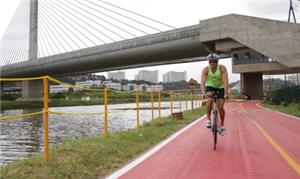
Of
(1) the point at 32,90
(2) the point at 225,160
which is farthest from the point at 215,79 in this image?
(1) the point at 32,90

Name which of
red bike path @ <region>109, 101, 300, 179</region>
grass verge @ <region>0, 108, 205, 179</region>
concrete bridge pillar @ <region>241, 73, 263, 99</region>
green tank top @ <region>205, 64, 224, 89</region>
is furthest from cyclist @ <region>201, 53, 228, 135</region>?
concrete bridge pillar @ <region>241, 73, 263, 99</region>

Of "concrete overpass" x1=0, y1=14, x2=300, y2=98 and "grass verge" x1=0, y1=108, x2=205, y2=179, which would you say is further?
"concrete overpass" x1=0, y1=14, x2=300, y2=98

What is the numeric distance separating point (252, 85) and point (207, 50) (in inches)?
395

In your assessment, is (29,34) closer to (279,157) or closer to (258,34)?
(258,34)

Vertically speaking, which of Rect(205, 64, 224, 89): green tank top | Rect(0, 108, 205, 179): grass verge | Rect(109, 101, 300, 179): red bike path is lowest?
Rect(109, 101, 300, 179): red bike path

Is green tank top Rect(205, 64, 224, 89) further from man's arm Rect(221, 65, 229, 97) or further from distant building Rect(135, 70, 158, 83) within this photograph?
distant building Rect(135, 70, 158, 83)

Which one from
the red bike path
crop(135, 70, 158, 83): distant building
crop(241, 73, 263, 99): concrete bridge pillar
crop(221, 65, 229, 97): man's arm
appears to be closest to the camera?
the red bike path

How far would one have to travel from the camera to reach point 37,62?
6744cm

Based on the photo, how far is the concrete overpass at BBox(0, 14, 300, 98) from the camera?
46.2m

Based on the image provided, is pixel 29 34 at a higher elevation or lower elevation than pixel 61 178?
higher

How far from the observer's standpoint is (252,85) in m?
62.2

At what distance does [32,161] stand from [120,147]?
2399 millimetres

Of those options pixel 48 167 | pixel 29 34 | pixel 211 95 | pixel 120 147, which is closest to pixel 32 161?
pixel 48 167

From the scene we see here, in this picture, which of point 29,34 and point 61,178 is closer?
point 61,178
